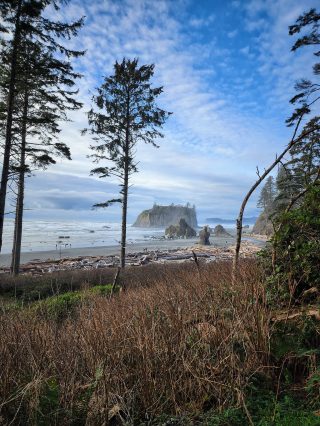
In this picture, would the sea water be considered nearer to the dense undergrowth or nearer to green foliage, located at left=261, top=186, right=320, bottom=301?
green foliage, located at left=261, top=186, right=320, bottom=301

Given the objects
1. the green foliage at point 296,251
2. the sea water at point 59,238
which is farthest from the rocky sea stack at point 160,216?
the green foliage at point 296,251

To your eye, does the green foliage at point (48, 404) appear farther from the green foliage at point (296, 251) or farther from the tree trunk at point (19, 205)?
the tree trunk at point (19, 205)

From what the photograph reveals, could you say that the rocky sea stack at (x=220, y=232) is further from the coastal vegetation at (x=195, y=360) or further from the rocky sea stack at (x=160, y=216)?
the coastal vegetation at (x=195, y=360)

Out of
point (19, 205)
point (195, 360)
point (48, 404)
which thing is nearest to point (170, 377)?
point (195, 360)

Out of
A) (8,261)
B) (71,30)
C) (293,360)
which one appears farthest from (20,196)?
(293,360)

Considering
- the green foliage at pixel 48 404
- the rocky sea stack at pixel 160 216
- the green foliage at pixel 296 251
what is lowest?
the green foliage at pixel 48 404

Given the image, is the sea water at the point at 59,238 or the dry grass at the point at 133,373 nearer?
the dry grass at the point at 133,373

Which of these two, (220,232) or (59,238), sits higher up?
(220,232)

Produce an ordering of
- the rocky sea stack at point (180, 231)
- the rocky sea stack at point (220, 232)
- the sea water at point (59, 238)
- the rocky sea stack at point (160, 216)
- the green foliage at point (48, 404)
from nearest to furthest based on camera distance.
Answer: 1. the green foliage at point (48, 404)
2. the sea water at point (59, 238)
3. the rocky sea stack at point (180, 231)
4. the rocky sea stack at point (220, 232)
5. the rocky sea stack at point (160, 216)

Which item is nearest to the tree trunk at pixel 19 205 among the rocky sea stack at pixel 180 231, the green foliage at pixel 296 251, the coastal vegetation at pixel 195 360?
the coastal vegetation at pixel 195 360

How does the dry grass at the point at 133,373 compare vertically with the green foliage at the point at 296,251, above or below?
below

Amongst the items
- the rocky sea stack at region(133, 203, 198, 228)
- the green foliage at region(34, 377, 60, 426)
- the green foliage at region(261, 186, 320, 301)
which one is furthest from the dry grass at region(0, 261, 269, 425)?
the rocky sea stack at region(133, 203, 198, 228)

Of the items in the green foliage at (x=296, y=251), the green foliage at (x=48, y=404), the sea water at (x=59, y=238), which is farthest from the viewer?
the sea water at (x=59, y=238)

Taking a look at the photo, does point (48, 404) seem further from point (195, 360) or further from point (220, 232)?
point (220, 232)
